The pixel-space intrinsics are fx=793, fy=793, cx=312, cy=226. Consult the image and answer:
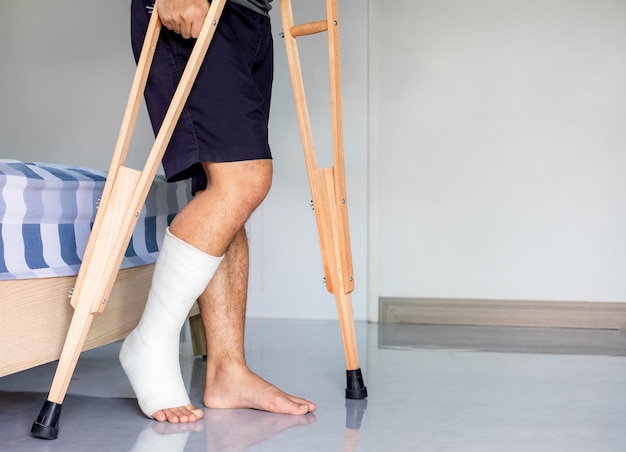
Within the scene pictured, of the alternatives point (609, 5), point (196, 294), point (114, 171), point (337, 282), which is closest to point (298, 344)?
point (337, 282)

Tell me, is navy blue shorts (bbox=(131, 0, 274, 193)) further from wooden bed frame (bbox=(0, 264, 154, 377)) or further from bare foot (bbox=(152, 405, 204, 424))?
bare foot (bbox=(152, 405, 204, 424))

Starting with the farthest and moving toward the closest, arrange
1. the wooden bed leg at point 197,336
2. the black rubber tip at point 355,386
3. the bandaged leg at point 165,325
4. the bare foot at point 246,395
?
1. the wooden bed leg at point 197,336
2. the black rubber tip at point 355,386
3. the bare foot at point 246,395
4. the bandaged leg at point 165,325

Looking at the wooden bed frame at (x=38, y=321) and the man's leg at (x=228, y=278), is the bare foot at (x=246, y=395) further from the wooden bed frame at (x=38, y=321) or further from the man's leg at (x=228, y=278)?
the wooden bed frame at (x=38, y=321)

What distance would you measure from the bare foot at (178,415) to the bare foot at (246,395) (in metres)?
0.12

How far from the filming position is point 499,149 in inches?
136

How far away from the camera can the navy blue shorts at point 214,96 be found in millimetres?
1679

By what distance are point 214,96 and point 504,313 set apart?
2.14m

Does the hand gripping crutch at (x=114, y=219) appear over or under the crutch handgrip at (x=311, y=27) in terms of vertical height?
under

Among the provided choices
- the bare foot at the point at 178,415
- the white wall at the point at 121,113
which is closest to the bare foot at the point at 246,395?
the bare foot at the point at 178,415

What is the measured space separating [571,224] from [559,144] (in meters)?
0.35

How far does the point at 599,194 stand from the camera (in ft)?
11.1

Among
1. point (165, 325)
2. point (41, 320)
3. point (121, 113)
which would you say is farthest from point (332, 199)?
point (121, 113)

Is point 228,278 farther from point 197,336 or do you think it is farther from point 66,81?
point 66,81

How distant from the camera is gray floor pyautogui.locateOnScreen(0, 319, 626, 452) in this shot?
1.57 meters
